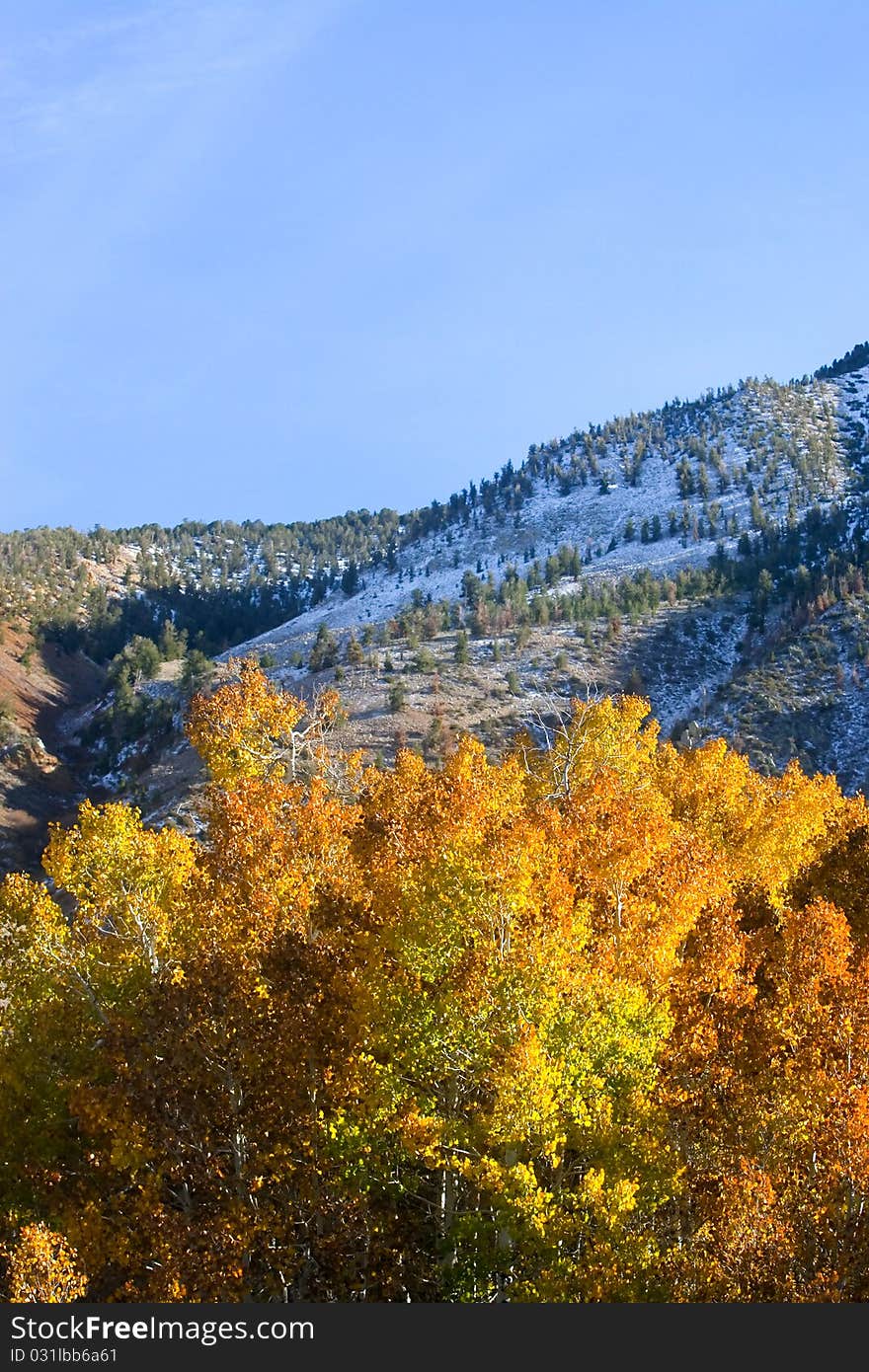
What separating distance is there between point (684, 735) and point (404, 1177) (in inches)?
2774

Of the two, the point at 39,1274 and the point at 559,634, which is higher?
the point at 559,634

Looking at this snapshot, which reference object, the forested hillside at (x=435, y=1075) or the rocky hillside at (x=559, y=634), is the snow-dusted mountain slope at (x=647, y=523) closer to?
the rocky hillside at (x=559, y=634)

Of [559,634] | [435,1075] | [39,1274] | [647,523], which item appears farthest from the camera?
[647,523]

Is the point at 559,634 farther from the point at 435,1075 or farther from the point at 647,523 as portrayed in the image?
the point at 435,1075

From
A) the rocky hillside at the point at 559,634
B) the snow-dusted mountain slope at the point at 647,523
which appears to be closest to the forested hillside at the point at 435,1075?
the rocky hillside at the point at 559,634

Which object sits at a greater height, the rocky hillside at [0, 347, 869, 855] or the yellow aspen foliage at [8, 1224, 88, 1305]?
the rocky hillside at [0, 347, 869, 855]

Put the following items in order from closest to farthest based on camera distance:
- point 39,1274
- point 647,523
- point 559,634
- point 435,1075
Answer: point 39,1274 < point 435,1075 < point 559,634 < point 647,523

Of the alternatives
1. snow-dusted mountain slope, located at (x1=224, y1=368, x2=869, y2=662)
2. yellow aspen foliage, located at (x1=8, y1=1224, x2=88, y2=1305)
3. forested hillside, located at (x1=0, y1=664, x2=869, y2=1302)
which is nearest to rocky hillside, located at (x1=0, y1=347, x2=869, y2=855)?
snow-dusted mountain slope, located at (x1=224, y1=368, x2=869, y2=662)

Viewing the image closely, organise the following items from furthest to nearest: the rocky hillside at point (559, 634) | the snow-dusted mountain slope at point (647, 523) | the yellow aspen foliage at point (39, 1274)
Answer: the snow-dusted mountain slope at point (647, 523) → the rocky hillside at point (559, 634) → the yellow aspen foliage at point (39, 1274)

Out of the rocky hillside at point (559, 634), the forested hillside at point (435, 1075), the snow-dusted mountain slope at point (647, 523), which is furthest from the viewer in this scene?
the snow-dusted mountain slope at point (647, 523)

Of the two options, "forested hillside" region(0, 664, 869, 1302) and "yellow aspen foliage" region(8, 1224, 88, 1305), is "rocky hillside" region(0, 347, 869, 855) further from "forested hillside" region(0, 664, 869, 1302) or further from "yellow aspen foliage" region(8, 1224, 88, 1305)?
"yellow aspen foliage" region(8, 1224, 88, 1305)

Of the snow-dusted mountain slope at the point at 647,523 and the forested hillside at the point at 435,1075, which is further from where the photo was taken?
the snow-dusted mountain slope at the point at 647,523

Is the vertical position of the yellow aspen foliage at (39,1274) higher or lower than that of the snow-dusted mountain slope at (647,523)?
lower

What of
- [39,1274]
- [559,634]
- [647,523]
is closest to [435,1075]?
[39,1274]
